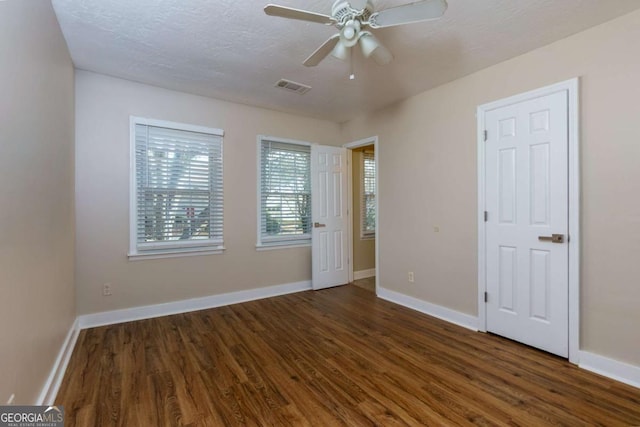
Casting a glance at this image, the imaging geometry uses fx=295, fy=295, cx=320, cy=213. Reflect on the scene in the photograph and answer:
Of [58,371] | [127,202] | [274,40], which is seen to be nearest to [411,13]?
[274,40]

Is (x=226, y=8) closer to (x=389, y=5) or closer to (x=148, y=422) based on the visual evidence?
(x=389, y=5)

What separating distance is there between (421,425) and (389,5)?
2662mm

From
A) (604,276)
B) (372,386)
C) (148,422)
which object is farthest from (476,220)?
(148,422)

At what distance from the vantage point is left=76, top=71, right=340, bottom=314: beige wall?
9.97 feet

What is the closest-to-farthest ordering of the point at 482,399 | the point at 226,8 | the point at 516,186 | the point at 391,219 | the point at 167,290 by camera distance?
the point at 482,399 → the point at 226,8 → the point at 516,186 → the point at 167,290 → the point at 391,219

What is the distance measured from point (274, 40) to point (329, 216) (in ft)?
8.71

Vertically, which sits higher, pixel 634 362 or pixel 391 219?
pixel 391 219

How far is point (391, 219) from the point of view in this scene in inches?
158

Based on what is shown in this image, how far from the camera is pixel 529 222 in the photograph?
8.68 ft

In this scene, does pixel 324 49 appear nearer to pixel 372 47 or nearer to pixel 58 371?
pixel 372 47

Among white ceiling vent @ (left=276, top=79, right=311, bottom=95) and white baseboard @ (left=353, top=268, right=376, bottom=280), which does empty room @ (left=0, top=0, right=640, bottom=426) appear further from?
white baseboard @ (left=353, top=268, right=376, bottom=280)

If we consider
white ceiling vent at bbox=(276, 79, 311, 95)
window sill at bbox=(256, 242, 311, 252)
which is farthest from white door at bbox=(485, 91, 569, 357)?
window sill at bbox=(256, 242, 311, 252)

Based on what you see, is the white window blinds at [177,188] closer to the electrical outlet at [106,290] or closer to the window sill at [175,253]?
the window sill at [175,253]

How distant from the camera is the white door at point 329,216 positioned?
175 inches
